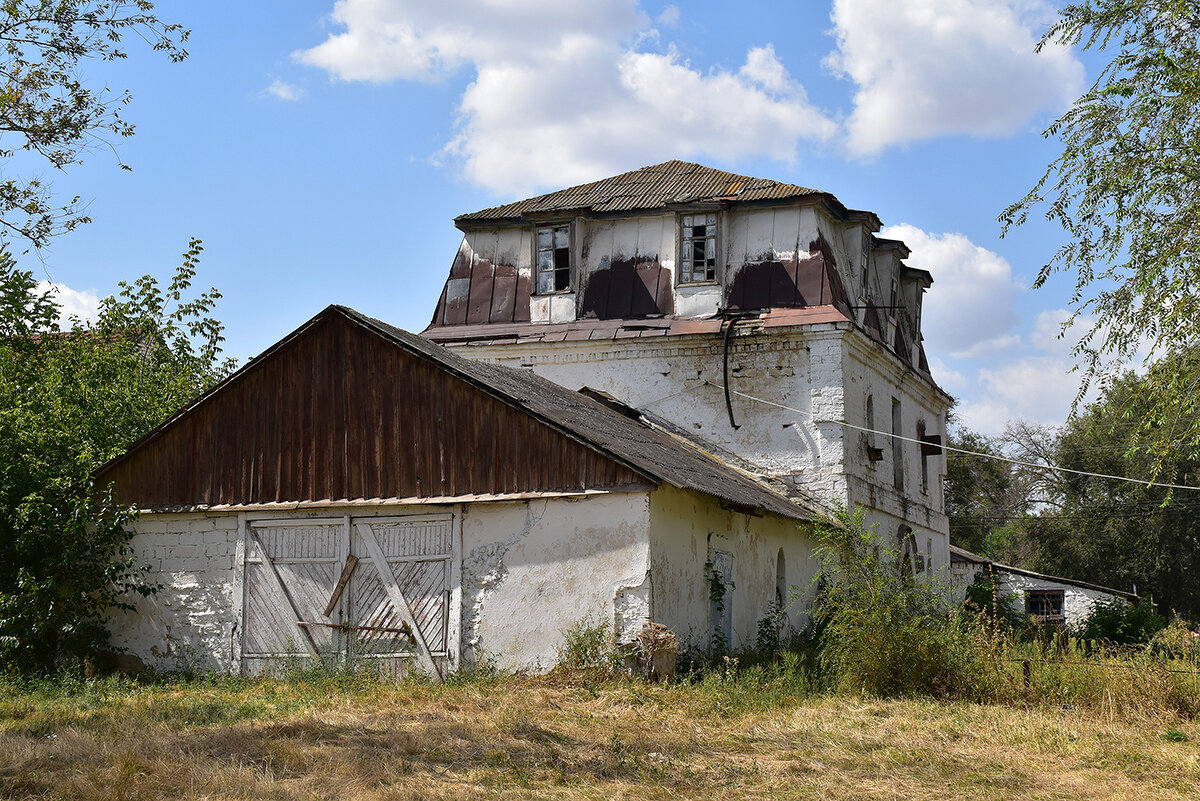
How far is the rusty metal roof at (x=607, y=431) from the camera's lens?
48.4ft

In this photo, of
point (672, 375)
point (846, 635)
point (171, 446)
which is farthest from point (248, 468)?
point (672, 375)

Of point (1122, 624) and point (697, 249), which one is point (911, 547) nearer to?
point (1122, 624)

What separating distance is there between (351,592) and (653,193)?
1276cm

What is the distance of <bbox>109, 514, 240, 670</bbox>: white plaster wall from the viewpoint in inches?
636

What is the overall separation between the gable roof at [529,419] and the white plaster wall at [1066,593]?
1807cm

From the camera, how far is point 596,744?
1074 centimetres

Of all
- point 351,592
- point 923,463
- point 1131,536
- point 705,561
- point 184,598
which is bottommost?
point 184,598

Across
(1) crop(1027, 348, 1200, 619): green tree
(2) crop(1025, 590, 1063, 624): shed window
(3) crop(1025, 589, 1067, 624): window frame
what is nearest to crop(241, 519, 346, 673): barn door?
(3) crop(1025, 589, 1067, 624): window frame

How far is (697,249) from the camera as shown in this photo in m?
24.1

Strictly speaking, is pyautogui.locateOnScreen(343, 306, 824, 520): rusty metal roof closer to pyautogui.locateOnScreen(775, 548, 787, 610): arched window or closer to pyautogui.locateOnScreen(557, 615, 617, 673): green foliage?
pyautogui.locateOnScreen(775, 548, 787, 610): arched window

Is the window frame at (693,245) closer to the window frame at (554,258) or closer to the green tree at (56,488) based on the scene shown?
the window frame at (554,258)

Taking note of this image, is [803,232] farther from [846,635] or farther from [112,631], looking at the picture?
[112,631]

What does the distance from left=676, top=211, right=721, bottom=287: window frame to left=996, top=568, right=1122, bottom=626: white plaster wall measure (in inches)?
620

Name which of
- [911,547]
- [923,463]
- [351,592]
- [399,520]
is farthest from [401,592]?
[923,463]
